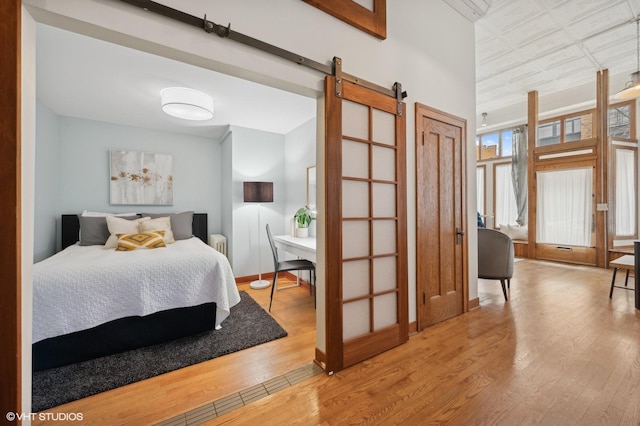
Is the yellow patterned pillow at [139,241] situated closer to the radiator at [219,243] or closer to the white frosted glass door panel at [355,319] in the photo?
the radiator at [219,243]

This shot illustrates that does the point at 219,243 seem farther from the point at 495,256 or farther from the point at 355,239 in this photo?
the point at 495,256

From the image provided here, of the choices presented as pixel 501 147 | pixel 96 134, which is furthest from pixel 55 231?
pixel 501 147

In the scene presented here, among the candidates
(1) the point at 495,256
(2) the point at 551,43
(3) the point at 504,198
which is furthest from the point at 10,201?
(3) the point at 504,198

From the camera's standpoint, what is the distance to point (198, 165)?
4.73 meters

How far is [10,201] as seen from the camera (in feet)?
3.35

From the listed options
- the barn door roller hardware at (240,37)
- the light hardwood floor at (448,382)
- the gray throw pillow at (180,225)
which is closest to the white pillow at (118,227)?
the gray throw pillow at (180,225)

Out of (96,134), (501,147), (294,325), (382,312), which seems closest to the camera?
(382,312)

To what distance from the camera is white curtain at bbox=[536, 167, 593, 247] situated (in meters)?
5.07

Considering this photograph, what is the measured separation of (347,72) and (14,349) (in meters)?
2.37

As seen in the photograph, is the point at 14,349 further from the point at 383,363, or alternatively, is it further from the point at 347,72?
the point at 347,72

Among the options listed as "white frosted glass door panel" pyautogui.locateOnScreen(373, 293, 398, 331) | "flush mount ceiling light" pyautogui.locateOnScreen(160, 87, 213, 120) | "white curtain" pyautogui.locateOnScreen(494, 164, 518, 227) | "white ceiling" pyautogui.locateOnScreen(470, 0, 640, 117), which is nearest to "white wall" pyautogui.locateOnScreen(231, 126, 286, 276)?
"flush mount ceiling light" pyautogui.locateOnScreen(160, 87, 213, 120)

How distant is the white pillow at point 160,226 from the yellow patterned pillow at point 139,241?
0.32 m

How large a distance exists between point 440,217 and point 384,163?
0.95 meters

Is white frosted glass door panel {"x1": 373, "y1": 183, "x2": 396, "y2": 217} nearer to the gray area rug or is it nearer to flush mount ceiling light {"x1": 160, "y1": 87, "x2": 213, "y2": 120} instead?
the gray area rug
